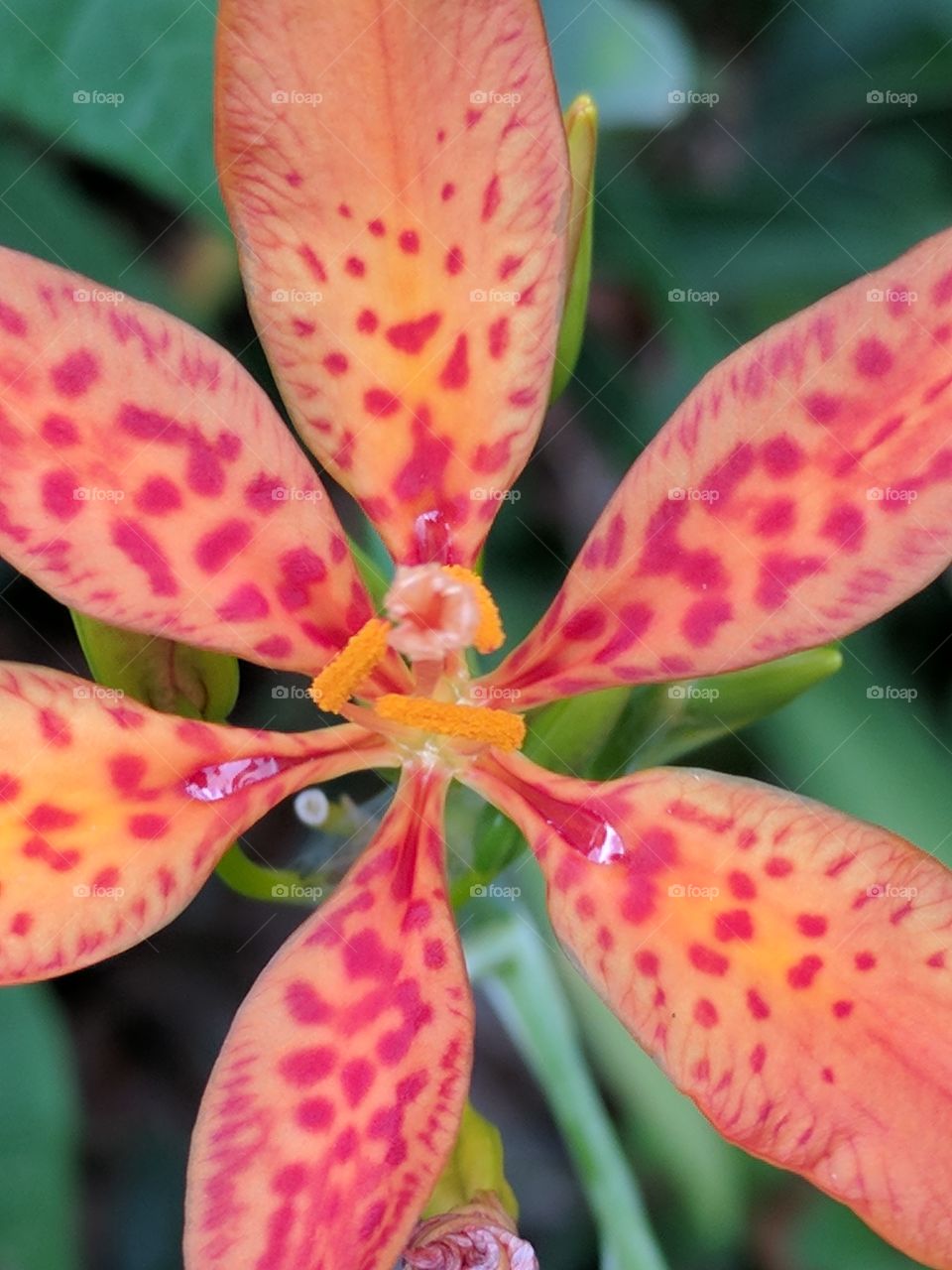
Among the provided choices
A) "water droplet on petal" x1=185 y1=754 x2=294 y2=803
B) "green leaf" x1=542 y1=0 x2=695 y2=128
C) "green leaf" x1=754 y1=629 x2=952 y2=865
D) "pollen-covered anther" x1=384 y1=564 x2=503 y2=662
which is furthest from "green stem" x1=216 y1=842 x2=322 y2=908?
"green leaf" x1=542 y1=0 x2=695 y2=128

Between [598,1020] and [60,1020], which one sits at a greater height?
[598,1020]

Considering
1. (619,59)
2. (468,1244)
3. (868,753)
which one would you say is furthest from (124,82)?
(468,1244)

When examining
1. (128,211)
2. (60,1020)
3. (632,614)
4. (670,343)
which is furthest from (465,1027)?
(128,211)

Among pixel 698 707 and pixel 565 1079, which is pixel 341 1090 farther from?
pixel 565 1079

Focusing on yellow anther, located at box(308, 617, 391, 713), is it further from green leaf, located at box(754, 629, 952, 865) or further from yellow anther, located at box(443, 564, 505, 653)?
green leaf, located at box(754, 629, 952, 865)

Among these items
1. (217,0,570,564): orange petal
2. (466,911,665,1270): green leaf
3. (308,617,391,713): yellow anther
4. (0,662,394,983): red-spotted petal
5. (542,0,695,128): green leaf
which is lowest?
(466,911,665,1270): green leaf

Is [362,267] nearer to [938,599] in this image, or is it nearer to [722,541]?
[722,541]

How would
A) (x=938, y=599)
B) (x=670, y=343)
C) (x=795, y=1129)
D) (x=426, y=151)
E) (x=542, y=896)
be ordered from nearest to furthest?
1. (x=795, y=1129)
2. (x=426, y=151)
3. (x=542, y=896)
4. (x=938, y=599)
5. (x=670, y=343)
